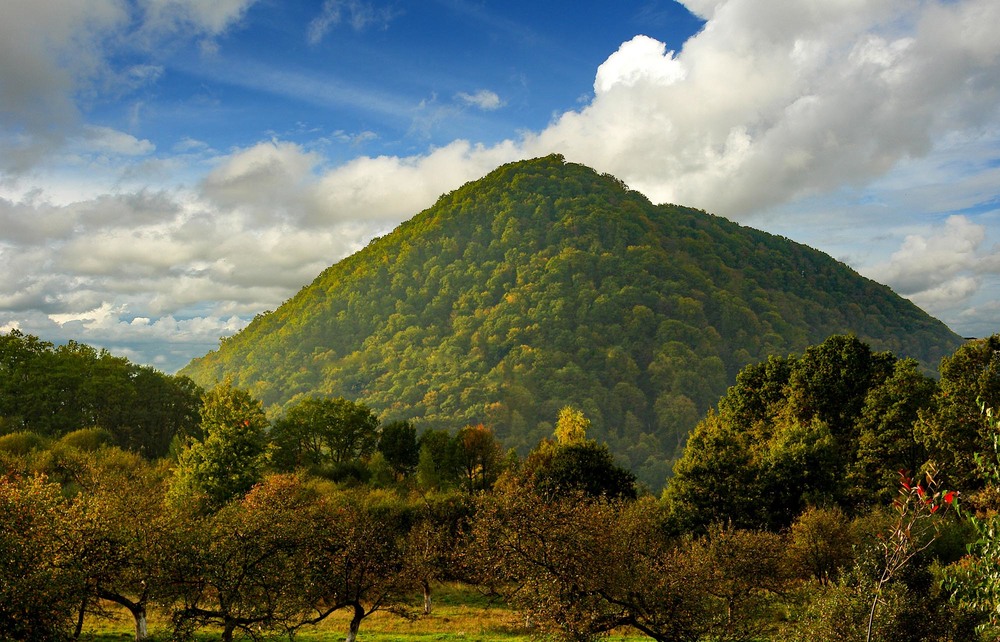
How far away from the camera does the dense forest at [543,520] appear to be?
2397 centimetres

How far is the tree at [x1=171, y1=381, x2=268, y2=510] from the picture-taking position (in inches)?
2231

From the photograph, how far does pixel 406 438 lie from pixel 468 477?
12.9m

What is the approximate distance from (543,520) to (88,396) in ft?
339

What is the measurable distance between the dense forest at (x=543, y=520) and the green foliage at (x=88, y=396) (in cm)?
49

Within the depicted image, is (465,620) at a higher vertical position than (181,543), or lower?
lower

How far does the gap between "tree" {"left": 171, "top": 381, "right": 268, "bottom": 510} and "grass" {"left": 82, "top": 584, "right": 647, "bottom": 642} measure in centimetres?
1078

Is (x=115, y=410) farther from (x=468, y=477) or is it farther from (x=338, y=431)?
(x=468, y=477)

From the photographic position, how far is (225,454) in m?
57.6

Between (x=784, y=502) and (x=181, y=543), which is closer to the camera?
(x=181, y=543)

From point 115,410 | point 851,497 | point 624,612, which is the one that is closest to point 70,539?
point 624,612

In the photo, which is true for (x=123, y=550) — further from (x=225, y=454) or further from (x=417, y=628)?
(x=225, y=454)

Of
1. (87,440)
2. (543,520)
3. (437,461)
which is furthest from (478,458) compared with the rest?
(543,520)

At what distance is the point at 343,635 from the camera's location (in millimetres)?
Answer: 43938

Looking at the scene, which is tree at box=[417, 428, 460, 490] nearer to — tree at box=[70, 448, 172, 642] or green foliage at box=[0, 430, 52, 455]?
green foliage at box=[0, 430, 52, 455]
